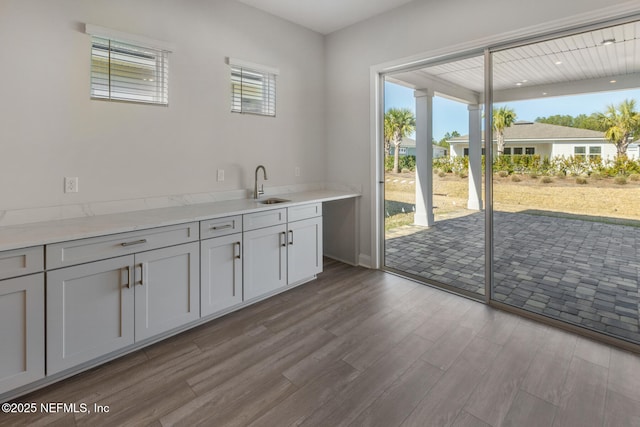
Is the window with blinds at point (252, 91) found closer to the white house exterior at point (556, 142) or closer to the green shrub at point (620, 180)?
the white house exterior at point (556, 142)

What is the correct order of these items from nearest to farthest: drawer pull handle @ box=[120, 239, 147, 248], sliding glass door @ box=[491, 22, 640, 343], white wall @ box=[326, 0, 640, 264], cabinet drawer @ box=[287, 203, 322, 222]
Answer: drawer pull handle @ box=[120, 239, 147, 248]
sliding glass door @ box=[491, 22, 640, 343]
white wall @ box=[326, 0, 640, 264]
cabinet drawer @ box=[287, 203, 322, 222]

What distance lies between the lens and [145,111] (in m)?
2.78

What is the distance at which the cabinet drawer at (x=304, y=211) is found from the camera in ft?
10.6

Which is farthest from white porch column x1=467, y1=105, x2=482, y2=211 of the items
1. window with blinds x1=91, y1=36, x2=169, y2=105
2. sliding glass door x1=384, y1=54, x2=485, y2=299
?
window with blinds x1=91, y1=36, x2=169, y2=105

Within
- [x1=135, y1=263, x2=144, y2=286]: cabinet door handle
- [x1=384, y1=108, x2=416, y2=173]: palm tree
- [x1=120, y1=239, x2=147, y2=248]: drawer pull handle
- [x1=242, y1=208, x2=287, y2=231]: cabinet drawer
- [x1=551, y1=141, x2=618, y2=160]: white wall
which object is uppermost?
[x1=384, y1=108, x2=416, y2=173]: palm tree

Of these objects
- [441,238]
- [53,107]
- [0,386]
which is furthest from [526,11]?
[0,386]

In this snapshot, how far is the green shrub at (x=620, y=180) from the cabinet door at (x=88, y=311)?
3.49 metres

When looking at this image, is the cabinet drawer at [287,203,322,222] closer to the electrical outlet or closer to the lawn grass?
the lawn grass

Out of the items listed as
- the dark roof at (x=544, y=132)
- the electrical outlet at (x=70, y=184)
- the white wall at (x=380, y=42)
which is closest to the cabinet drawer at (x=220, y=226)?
the electrical outlet at (x=70, y=184)

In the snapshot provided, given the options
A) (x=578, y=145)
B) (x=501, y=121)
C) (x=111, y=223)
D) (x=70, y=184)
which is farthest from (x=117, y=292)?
(x=578, y=145)

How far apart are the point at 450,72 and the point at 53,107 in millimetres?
3387

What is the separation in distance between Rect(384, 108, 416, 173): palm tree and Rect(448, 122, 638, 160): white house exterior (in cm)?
98

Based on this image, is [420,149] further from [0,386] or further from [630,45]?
[0,386]

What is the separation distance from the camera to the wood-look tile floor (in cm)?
174
